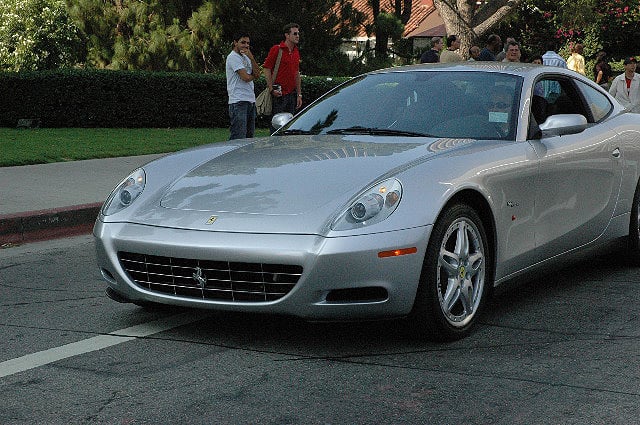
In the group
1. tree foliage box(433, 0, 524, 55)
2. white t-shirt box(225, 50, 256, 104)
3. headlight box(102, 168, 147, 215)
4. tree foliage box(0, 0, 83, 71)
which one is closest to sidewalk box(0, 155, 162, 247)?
white t-shirt box(225, 50, 256, 104)

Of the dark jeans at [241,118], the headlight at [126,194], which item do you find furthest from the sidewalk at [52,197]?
the headlight at [126,194]

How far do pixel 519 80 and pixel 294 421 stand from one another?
3023 millimetres

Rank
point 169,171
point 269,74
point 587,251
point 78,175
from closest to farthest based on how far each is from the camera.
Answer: point 169,171
point 587,251
point 78,175
point 269,74

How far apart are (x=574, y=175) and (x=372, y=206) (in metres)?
1.75

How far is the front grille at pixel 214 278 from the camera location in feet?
16.3

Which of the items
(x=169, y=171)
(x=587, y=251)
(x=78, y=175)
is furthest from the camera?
(x=78, y=175)

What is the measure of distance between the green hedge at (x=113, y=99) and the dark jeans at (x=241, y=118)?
29.7ft

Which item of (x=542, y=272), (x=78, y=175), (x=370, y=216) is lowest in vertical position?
(x=78, y=175)

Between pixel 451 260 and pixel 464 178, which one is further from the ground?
pixel 464 178

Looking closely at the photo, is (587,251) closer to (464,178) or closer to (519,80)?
(519,80)

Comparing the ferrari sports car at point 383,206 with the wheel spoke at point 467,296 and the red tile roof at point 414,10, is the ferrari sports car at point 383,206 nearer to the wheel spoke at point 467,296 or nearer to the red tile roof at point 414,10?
the wheel spoke at point 467,296

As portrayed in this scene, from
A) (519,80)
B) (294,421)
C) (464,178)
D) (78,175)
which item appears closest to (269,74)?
(78,175)

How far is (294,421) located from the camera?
4.11m

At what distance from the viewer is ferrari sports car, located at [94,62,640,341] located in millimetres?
4965
